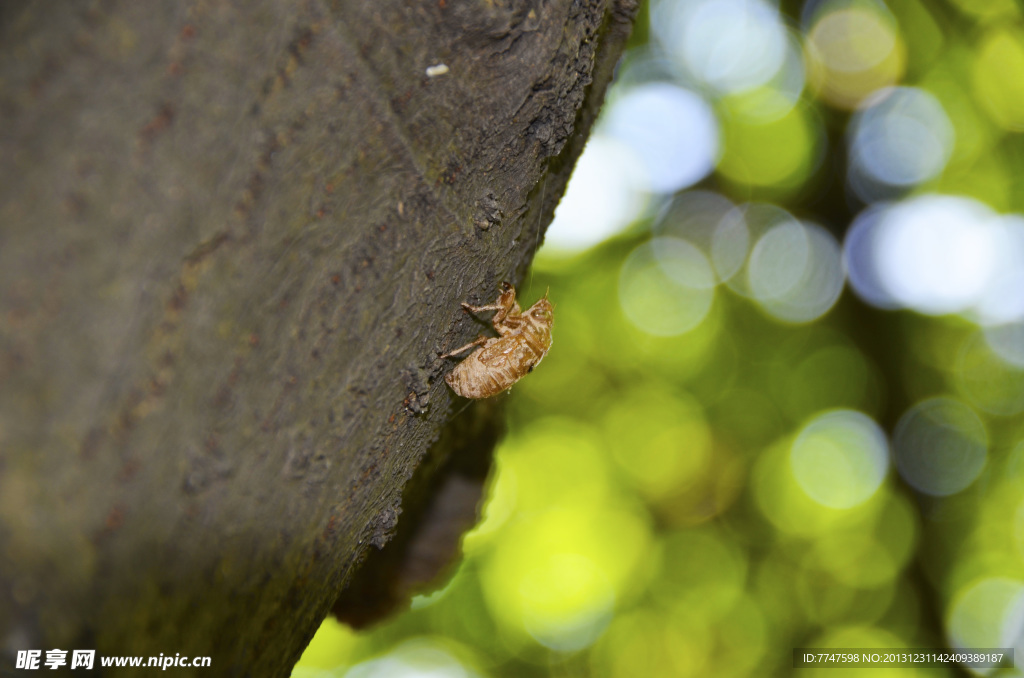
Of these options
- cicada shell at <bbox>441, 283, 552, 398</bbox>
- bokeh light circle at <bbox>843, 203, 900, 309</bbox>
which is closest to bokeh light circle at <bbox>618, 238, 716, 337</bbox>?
bokeh light circle at <bbox>843, 203, 900, 309</bbox>

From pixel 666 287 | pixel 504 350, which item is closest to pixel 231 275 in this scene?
pixel 504 350

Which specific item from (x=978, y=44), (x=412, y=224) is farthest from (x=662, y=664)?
(x=978, y=44)

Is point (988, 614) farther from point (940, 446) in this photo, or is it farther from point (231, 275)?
point (231, 275)

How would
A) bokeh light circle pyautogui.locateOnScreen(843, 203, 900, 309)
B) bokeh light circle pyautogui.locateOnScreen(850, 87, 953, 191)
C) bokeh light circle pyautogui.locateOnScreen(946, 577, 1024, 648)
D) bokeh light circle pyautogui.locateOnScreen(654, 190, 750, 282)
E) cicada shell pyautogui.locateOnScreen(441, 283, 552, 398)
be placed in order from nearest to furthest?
cicada shell pyautogui.locateOnScreen(441, 283, 552, 398) < bokeh light circle pyautogui.locateOnScreen(946, 577, 1024, 648) < bokeh light circle pyautogui.locateOnScreen(850, 87, 953, 191) < bokeh light circle pyautogui.locateOnScreen(843, 203, 900, 309) < bokeh light circle pyautogui.locateOnScreen(654, 190, 750, 282)

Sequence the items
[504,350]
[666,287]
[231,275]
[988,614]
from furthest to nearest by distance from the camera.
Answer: [666,287]
[988,614]
[504,350]
[231,275]

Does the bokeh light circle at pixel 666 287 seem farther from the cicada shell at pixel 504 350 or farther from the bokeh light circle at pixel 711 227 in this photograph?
the cicada shell at pixel 504 350

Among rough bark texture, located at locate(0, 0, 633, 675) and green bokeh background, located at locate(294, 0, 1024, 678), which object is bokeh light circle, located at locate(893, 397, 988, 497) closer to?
green bokeh background, located at locate(294, 0, 1024, 678)
